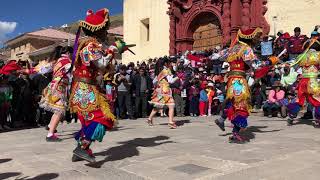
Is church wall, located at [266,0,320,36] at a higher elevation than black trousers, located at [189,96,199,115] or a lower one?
higher

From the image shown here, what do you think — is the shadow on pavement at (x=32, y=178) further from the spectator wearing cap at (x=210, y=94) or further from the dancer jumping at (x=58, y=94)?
the spectator wearing cap at (x=210, y=94)

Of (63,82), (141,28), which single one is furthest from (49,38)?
(63,82)

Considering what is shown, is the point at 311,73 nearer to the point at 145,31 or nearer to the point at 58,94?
the point at 58,94

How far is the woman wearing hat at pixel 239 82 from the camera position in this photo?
7.37 metres

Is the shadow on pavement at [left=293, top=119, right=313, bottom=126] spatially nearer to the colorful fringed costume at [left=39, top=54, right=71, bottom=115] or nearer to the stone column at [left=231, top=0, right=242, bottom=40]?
the colorful fringed costume at [left=39, top=54, right=71, bottom=115]

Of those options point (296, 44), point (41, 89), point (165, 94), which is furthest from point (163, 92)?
point (296, 44)

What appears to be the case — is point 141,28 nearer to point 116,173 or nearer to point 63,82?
point 63,82

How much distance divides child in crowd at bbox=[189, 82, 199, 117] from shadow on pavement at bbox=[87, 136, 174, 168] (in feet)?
22.0

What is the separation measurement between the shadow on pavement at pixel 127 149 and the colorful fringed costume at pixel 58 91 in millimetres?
1395

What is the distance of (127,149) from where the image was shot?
6.95 m

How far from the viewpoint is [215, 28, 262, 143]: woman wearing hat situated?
7.37m

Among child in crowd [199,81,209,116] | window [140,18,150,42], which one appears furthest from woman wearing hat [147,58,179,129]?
window [140,18,150,42]

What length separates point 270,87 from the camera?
14.2 m

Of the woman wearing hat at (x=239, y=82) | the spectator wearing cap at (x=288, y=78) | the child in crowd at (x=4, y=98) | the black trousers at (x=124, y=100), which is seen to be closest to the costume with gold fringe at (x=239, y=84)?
the woman wearing hat at (x=239, y=82)
